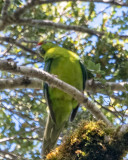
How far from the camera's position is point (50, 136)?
13.6 feet

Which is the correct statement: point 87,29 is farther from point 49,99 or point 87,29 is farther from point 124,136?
point 124,136

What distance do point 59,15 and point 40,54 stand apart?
180 cm

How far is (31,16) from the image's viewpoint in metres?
6.90

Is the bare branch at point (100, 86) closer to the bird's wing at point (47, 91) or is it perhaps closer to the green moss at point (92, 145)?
the bird's wing at point (47, 91)

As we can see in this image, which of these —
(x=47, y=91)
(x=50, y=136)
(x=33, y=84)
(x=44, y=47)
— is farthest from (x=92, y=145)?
(x=44, y=47)

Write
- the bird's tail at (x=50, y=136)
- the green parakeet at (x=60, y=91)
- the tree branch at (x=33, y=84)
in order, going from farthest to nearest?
the green parakeet at (x=60, y=91)
the bird's tail at (x=50, y=136)
the tree branch at (x=33, y=84)

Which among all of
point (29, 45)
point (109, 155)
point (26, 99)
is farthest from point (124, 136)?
point (29, 45)

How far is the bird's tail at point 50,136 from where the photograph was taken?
394 centimetres

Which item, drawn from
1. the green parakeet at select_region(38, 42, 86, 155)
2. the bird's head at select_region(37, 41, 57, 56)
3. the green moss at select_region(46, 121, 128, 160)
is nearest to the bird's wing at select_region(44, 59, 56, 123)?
the green parakeet at select_region(38, 42, 86, 155)

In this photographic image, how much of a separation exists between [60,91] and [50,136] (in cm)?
88

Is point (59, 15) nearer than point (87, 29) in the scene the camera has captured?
No

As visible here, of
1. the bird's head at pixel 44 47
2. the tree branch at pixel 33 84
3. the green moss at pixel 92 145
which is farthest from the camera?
the bird's head at pixel 44 47

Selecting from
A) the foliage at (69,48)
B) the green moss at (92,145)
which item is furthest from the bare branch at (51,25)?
the green moss at (92,145)

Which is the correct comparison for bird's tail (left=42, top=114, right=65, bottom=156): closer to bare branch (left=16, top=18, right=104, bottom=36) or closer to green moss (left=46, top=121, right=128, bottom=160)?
green moss (left=46, top=121, right=128, bottom=160)
